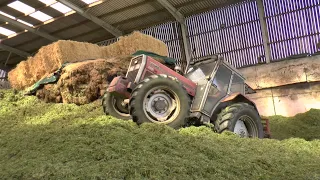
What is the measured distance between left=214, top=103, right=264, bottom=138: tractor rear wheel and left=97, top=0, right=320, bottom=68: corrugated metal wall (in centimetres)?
733

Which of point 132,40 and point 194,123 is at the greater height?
point 132,40

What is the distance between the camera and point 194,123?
249 inches

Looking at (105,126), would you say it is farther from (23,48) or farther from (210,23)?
(23,48)

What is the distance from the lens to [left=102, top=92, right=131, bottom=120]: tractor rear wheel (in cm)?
686

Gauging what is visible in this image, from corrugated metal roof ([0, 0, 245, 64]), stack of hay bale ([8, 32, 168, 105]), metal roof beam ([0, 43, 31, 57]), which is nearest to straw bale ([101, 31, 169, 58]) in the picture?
stack of hay bale ([8, 32, 168, 105])

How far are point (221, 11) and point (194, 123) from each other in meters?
9.82

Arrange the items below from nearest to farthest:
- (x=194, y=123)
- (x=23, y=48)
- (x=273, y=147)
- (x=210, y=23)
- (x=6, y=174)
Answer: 1. (x=6, y=174)
2. (x=273, y=147)
3. (x=194, y=123)
4. (x=210, y=23)
5. (x=23, y=48)

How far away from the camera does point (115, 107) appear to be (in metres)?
7.06

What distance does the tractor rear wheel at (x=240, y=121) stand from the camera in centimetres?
623

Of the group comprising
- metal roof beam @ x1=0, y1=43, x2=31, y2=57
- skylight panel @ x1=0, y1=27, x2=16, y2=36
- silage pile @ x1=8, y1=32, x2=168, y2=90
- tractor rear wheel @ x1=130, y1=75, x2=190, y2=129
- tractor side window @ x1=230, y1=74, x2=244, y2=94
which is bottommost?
tractor rear wheel @ x1=130, y1=75, x2=190, y2=129

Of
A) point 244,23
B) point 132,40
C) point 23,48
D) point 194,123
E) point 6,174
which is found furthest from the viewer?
point 23,48

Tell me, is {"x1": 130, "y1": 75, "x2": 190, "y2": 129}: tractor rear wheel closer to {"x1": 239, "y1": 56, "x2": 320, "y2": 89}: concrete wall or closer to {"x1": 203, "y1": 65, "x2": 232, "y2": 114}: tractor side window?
{"x1": 203, "y1": 65, "x2": 232, "y2": 114}: tractor side window

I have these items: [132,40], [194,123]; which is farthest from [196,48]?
[194,123]

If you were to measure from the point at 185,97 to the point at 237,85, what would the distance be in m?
2.04
